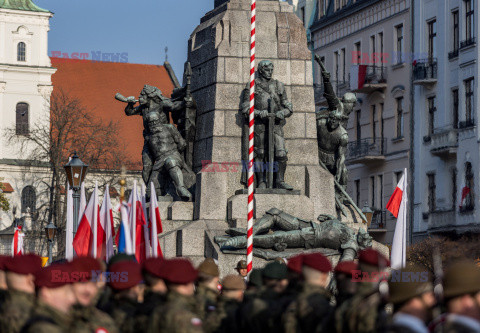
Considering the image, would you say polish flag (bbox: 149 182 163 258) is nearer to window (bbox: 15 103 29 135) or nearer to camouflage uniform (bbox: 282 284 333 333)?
camouflage uniform (bbox: 282 284 333 333)

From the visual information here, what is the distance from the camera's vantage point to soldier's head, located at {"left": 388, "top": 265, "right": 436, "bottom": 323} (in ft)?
22.9

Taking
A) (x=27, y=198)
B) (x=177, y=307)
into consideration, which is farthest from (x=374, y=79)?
(x=177, y=307)

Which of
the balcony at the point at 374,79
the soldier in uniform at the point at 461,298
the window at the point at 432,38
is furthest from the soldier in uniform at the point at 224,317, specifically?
the balcony at the point at 374,79

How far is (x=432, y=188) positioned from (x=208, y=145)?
31.9 m

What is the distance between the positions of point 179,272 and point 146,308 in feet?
1.06

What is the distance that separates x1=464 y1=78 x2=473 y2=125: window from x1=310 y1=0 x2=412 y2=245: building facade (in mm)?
4837

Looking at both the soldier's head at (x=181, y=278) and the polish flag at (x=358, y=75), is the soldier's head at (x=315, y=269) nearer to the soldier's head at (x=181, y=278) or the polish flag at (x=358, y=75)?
the soldier's head at (x=181, y=278)

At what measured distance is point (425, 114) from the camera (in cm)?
5134

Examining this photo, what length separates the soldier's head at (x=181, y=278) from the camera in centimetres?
867

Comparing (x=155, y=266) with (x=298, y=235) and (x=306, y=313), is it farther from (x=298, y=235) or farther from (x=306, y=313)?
(x=298, y=235)

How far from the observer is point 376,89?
54969 millimetres

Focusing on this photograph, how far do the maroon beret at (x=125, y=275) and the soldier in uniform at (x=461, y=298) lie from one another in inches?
110

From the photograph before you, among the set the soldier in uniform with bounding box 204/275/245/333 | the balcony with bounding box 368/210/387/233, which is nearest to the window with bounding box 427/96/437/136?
the balcony with bounding box 368/210/387/233

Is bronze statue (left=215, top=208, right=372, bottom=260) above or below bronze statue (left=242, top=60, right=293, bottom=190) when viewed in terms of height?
below
